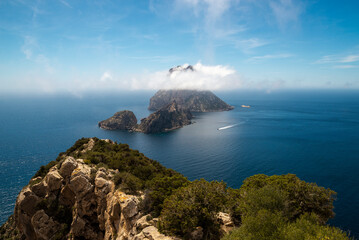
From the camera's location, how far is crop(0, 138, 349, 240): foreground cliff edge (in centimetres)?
2011

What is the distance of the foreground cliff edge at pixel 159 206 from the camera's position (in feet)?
66.0

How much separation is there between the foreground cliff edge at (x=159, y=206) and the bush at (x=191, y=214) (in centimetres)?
10

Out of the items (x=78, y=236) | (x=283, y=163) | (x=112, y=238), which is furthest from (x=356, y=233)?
(x=78, y=236)

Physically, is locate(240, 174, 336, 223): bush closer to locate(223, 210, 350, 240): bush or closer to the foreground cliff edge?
the foreground cliff edge

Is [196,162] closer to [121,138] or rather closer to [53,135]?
[121,138]

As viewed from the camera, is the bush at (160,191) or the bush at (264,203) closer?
the bush at (264,203)

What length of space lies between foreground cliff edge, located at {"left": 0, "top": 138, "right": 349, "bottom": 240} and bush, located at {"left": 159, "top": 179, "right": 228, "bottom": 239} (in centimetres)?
10

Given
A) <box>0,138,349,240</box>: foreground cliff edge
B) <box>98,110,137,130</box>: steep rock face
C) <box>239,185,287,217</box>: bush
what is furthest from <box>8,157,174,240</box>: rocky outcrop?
<box>98,110,137,130</box>: steep rock face

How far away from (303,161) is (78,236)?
342 ft

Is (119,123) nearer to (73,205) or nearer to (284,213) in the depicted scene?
(73,205)

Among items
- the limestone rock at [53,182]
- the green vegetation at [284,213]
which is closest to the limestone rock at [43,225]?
the limestone rock at [53,182]

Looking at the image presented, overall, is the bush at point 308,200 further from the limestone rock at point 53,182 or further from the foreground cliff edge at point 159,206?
the limestone rock at point 53,182

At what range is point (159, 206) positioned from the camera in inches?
1036

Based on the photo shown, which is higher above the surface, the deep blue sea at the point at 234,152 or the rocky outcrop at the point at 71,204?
the rocky outcrop at the point at 71,204
